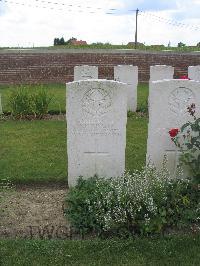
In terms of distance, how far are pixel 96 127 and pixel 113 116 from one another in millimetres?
234

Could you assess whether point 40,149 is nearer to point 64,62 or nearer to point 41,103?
point 41,103

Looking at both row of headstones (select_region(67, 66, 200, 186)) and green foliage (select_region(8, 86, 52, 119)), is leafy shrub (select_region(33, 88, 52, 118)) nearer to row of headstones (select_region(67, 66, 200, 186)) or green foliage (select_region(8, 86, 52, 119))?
green foliage (select_region(8, 86, 52, 119))

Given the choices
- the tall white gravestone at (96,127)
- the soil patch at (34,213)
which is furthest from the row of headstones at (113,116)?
the soil patch at (34,213)

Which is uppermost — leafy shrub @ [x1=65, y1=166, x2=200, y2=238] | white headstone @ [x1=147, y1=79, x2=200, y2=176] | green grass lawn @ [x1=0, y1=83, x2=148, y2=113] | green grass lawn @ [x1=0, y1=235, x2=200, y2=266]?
white headstone @ [x1=147, y1=79, x2=200, y2=176]

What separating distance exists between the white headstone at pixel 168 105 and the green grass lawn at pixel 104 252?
1.28 m

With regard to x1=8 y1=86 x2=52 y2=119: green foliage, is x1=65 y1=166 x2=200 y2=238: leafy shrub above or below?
below

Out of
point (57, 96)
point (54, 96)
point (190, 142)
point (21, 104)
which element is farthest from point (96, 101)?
point (57, 96)

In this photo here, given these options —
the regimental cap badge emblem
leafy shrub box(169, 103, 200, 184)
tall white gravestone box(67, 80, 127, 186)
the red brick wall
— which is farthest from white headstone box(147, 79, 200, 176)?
the red brick wall

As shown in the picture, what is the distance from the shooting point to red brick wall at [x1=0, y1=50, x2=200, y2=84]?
15.3 m

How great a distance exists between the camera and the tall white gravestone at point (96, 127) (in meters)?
4.66

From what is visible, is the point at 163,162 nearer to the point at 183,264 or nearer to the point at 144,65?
the point at 183,264

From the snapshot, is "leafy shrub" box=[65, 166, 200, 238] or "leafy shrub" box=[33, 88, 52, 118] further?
"leafy shrub" box=[33, 88, 52, 118]

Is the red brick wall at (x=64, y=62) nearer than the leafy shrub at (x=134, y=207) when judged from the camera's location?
No

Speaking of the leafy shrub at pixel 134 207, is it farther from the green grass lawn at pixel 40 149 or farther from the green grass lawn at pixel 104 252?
the green grass lawn at pixel 40 149
